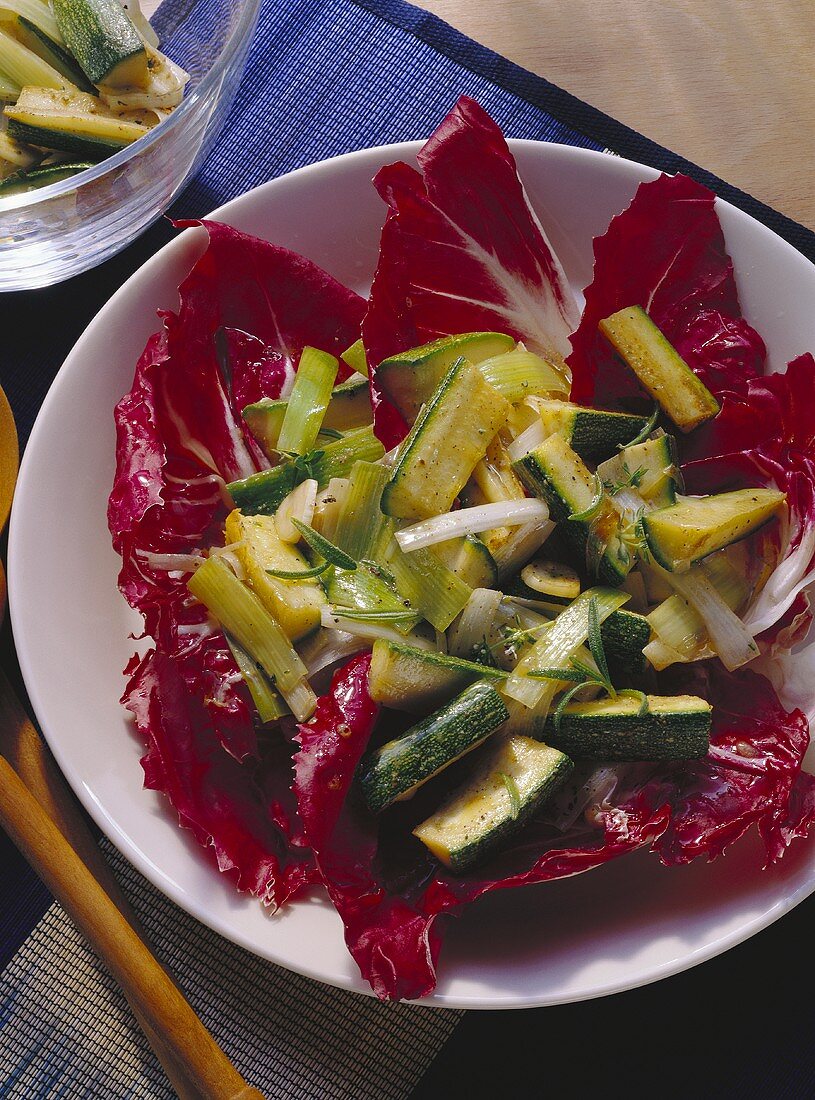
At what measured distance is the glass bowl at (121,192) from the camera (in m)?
2.02

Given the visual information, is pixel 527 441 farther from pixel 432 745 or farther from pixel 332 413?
pixel 432 745

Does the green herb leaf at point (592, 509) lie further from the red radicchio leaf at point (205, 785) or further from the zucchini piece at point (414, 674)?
the red radicchio leaf at point (205, 785)

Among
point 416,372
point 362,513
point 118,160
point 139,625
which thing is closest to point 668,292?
point 416,372

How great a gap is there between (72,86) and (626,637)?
166 centimetres

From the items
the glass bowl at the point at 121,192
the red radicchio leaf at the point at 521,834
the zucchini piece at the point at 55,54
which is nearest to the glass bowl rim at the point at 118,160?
the glass bowl at the point at 121,192

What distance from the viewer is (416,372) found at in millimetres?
1913

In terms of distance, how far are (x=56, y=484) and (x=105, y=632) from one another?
1.01ft

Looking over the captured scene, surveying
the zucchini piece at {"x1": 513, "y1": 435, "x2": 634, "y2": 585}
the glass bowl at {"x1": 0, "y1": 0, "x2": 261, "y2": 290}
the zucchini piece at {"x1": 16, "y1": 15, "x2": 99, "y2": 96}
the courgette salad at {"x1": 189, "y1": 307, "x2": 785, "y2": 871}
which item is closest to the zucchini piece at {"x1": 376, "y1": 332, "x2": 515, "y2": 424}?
the courgette salad at {"x1": 189, "y1": 307, "x2": 785, "y2": 871}

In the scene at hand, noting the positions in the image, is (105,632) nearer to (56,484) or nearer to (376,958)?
(56,484)

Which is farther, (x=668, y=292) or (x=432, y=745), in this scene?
(x=668, y=292)

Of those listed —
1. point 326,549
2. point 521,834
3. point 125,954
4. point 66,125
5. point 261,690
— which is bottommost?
point 125,954

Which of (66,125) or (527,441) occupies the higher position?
(66,125)

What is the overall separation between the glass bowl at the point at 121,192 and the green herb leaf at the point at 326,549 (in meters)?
0.83

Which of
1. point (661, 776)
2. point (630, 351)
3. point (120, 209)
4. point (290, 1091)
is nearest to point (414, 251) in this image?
point (630, 351)
